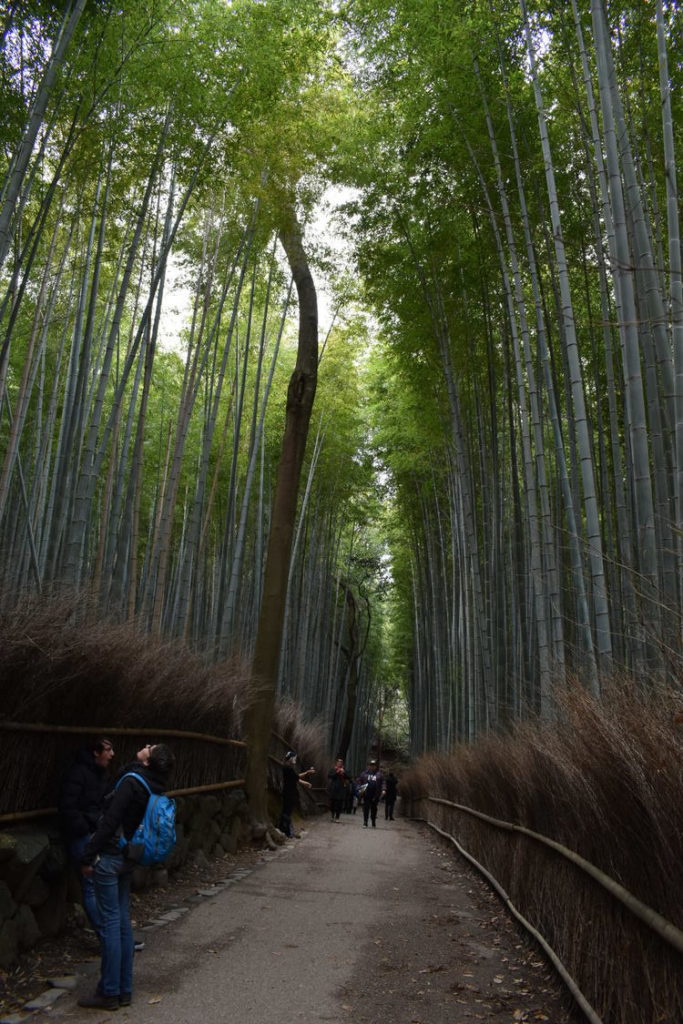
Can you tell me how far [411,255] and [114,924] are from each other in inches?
266

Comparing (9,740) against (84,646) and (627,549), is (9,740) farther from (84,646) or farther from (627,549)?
(627,549)

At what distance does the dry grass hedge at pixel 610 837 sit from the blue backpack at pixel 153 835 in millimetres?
1487

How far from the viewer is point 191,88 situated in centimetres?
576

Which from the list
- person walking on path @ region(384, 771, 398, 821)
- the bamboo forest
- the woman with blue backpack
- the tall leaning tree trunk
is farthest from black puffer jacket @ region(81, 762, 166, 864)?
person walking on path @ region(384, 771, 398, 821)

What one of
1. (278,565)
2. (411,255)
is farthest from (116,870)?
(411,255)

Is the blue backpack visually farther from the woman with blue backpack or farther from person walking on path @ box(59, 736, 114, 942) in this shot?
person walking on path @ box(59, 736, 114, 942)

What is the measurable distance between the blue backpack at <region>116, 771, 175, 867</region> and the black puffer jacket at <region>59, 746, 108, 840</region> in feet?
1.49

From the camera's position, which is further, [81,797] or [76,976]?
[81,797]

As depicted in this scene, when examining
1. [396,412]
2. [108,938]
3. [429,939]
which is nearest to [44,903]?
[108,938]

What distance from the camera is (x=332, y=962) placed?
3273 mm

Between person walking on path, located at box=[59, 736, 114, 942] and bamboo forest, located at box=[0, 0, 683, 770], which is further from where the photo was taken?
bamboo forest, located at box=[0, 0, 683, 770]

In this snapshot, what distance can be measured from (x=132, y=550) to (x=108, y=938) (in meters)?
4.85

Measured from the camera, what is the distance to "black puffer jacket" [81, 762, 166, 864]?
8.98 ft

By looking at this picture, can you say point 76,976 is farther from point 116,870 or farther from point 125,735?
point 125,735
